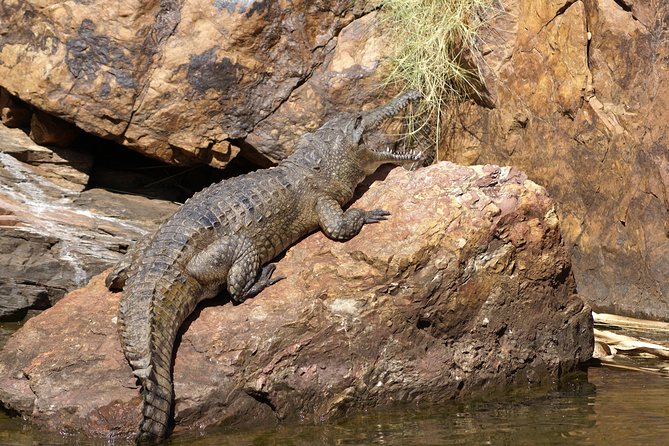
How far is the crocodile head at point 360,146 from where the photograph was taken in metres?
7.17

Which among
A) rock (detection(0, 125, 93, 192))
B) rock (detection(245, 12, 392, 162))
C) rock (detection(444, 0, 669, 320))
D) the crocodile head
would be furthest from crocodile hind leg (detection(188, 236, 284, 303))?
rock (detection(0, 125, 93, 192))

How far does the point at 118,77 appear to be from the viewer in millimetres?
8164

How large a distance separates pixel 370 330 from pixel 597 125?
3.11 meters

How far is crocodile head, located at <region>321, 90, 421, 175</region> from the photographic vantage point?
7168mm

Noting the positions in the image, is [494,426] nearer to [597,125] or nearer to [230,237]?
[230,237]

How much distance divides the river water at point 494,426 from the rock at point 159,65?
11.2 ft

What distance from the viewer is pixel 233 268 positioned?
6.09 metres

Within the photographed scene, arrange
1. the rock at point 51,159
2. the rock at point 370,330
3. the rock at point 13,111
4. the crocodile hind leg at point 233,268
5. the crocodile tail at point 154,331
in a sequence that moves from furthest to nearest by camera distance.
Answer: the rock at point 13,111 → the rock at point 51,159 → the crocodile hind leg at point 233,268 → the rock at point 370,330 → the crocodile tail at point 154,331

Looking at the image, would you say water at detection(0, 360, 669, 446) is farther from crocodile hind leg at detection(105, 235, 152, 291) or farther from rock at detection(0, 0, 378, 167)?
rock at detection(0, 0, 378, 167)

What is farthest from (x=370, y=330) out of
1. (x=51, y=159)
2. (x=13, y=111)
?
(x=13, y=111)

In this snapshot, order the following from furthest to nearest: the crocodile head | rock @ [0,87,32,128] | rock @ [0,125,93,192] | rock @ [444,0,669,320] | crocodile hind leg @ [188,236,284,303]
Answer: rock @ [0,87,32,128], rock @ [0,125,93,192], rock @ [444,0,669,320], the crocodile head, crocodile hind leg @ [188,236,284,303]

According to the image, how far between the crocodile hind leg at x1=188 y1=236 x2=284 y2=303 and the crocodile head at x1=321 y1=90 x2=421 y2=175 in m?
1.22

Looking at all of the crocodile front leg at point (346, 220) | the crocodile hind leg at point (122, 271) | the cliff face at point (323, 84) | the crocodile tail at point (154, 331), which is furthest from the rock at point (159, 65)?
the crocodile tail at point (154, 331)

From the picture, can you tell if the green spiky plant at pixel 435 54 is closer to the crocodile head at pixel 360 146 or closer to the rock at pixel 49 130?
the crocodile head at pixel 360 146
